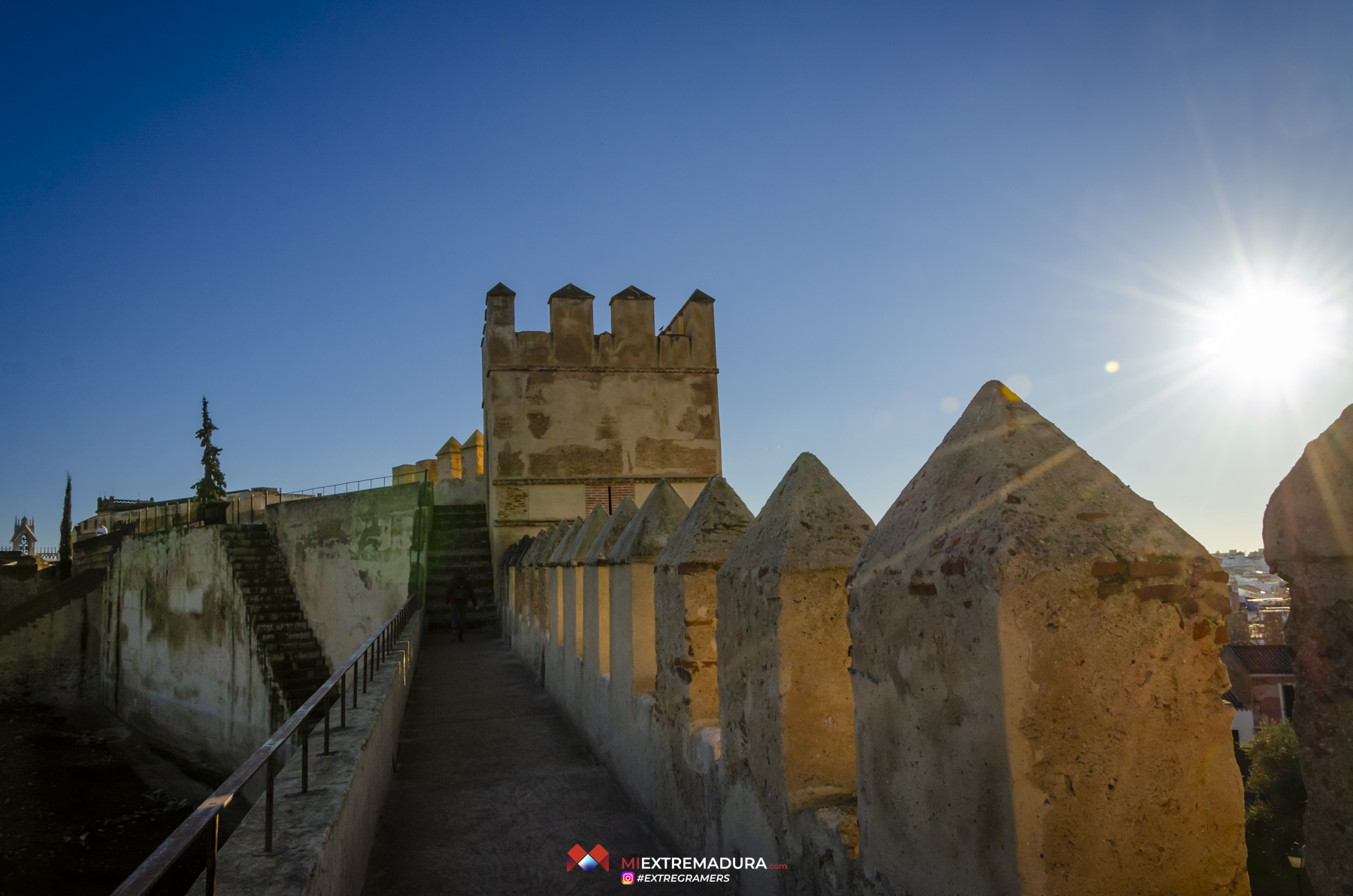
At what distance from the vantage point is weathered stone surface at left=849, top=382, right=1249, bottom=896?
178 cm

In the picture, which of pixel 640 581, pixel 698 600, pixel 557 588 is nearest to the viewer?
pixel 698 600

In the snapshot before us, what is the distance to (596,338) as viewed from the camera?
21.6 m

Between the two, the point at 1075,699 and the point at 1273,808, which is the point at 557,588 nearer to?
the point at 1075,699

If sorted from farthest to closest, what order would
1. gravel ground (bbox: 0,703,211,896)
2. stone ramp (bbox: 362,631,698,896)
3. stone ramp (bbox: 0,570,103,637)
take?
stone ramp (bbox: 0,570,103,637), gravel ground (bbox: 0,703,211,896), stone ramp (bbox: 362,631,698,896)

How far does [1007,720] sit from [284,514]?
25.1 meters

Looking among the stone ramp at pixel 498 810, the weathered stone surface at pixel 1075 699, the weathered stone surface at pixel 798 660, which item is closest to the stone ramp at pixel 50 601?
the stone ramp at pixel 498 810

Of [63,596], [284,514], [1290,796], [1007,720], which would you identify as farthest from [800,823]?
[63,596]

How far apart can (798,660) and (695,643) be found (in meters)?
1.11

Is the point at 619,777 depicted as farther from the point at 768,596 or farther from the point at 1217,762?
the point at 1217,762

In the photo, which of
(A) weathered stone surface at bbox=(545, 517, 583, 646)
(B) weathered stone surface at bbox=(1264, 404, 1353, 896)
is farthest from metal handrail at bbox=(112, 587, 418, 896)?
(A) weathered stone surface at bbox=(545, 517, 583, 646)

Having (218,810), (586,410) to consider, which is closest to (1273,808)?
(586,410)

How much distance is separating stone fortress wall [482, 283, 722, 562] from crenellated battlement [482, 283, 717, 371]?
0.09 feet

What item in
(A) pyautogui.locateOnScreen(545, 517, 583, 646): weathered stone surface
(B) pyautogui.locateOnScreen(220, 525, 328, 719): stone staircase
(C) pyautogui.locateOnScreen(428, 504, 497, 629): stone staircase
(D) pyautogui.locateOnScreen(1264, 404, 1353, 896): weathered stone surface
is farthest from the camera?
(B) pyautogui.locateOnScreen(220, 525, 328, 719): stone staircase

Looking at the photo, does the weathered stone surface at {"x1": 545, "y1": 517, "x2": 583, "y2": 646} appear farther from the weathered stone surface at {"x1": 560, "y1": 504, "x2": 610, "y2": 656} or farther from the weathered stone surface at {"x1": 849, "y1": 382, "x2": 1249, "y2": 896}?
the weathered stone surface at {"x1": 849, "y1": 382, "x2": 1249, "y2": 896}
